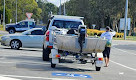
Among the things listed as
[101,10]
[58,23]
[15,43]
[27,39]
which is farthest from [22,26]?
[101,10]

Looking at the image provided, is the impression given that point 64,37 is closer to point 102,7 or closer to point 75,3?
point 102,7

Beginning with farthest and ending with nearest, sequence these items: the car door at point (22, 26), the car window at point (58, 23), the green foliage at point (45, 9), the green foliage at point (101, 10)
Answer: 1. the green foliage at point (45, 9)
2. the green foliage at point (101, 10)
3. the car door at point (22, 26)
4. the car window at point (58, 23)

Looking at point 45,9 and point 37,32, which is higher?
point 45,9

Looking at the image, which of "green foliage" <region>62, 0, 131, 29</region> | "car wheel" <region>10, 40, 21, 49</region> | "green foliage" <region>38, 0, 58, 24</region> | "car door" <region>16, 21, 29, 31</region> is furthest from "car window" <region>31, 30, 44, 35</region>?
"green foliage" <region>38, 0, 58, 24</region>

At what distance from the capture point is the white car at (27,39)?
69.2 ft

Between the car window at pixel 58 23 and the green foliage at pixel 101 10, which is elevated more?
the green foliage at pixel 101 10

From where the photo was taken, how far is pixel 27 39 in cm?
2114

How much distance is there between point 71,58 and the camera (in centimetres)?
1258

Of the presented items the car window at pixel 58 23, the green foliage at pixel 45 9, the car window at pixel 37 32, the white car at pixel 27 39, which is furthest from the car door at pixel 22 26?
the green foliage at pixel 45 9

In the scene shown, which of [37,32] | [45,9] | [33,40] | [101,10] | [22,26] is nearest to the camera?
[33,40]

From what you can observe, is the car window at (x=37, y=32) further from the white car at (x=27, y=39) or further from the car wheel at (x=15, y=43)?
the car wheel at (x=15, y=43)

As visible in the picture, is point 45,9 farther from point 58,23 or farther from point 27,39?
point 58,23

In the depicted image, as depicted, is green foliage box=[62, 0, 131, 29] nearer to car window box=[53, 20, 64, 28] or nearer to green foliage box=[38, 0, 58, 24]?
car window box=[53, 20, 64, 28]

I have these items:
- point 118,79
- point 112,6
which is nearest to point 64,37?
point 118,79
